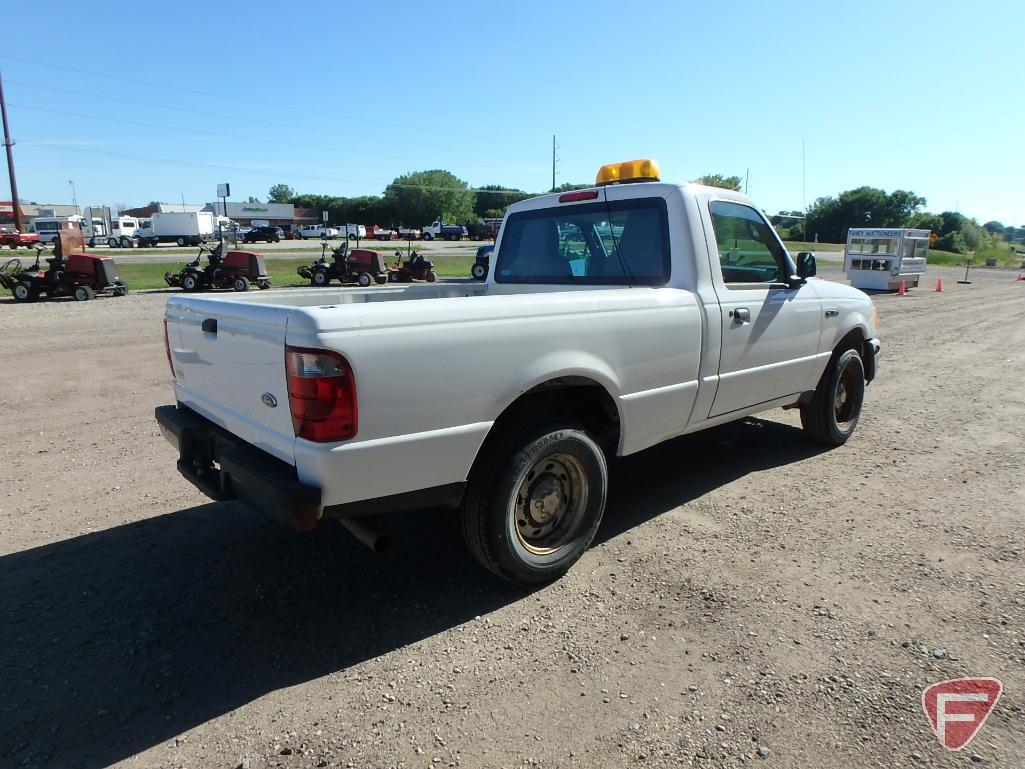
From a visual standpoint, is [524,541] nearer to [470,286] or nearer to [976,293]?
[470,286]

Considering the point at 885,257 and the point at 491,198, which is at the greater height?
the point at 491,198

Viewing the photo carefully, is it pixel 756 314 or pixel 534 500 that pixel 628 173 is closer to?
pixel 756 314

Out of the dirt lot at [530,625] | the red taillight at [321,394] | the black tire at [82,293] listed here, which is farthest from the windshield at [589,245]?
the black tire at [82,293]

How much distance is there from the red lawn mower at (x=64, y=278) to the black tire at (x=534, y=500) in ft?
56.0

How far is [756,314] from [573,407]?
5.15ft

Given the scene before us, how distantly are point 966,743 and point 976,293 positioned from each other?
2542 cm

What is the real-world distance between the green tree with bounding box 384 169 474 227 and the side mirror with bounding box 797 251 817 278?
10571cm

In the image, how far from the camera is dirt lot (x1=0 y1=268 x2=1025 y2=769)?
7.98 ft

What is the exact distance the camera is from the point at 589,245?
4.59 metres

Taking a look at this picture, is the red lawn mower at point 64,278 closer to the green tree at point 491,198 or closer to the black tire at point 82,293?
the black tire at point 82,293

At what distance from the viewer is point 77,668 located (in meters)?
2.79

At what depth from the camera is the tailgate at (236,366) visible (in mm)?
2729

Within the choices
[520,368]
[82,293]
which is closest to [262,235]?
[82,293]

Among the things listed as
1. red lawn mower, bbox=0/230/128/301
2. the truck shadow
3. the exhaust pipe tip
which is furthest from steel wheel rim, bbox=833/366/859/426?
red lawn mower, bbox=0/230/128/301
